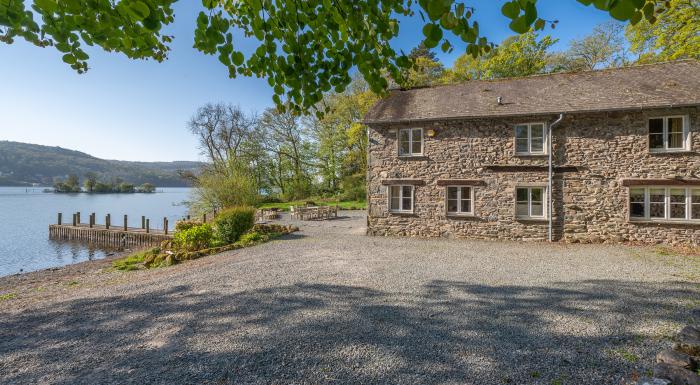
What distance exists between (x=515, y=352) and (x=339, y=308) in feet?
9.51

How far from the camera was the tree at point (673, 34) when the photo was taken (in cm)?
1527

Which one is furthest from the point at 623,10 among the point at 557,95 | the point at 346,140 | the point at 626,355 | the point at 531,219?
the point at 346,140

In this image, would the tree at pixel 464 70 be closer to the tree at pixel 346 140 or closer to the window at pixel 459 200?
the tree at pixel 346 140

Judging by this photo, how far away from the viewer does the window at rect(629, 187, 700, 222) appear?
11750 mm

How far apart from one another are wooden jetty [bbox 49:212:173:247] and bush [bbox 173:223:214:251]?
31.5 feet

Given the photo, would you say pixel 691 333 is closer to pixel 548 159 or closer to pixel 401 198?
pixel 548 159

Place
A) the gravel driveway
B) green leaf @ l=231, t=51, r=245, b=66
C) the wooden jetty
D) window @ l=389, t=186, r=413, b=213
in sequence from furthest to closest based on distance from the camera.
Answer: the wooden jetty < window @ l=389, t=186, r=413, b=213 < the gravel driveway < green leaf @ l=231, t=51, r=245, b=66

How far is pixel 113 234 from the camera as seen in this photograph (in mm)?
24500

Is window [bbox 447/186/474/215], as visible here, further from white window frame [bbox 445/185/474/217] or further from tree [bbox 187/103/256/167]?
tree [bbox 187/103/256/167]

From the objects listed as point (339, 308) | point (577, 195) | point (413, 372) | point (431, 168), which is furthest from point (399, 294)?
point (577, 195)

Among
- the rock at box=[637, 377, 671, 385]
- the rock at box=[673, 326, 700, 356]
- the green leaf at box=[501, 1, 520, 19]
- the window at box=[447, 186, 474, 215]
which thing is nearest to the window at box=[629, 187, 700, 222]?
the window at box=[447, 186, 474, 215]

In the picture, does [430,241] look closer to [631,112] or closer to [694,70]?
[631,112]

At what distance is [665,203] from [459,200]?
7.32 m

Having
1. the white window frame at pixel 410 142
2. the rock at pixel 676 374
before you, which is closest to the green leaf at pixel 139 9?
the rock at pixel 676 374
